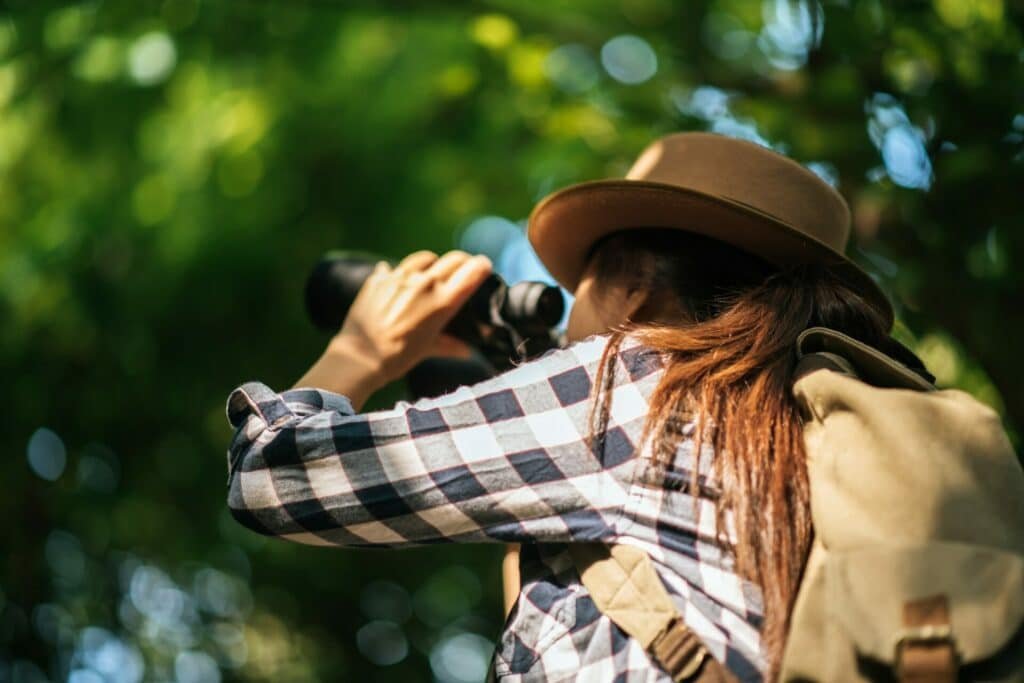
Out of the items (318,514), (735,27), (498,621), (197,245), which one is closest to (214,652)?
(498,621)

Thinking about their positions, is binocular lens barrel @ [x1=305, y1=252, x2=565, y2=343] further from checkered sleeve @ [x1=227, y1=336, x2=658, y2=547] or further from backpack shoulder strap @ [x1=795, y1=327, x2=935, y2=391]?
backpack shoulder strap @ [x1=795, y1=327, x2=935, y2=391]

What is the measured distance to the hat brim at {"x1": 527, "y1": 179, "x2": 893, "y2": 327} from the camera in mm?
1677

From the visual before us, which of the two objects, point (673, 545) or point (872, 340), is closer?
point (673, 545)

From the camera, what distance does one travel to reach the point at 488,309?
2.08 meters

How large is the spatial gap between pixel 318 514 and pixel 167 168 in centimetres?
286

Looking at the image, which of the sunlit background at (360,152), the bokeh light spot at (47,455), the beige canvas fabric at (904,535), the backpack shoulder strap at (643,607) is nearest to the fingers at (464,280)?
the backpack shoulder strap at (643,607)

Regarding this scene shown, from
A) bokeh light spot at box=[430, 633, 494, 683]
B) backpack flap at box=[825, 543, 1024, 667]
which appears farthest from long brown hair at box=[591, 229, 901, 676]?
bokeh light spot at box=[430, 633, 494, 683]

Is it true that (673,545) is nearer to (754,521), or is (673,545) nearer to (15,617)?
(754,521)

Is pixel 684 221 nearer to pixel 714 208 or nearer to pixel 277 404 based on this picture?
pixel 714 208

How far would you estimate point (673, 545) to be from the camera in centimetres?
146

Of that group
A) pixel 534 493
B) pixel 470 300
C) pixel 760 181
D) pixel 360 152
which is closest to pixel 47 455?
pixel 360 152

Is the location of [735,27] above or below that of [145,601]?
above

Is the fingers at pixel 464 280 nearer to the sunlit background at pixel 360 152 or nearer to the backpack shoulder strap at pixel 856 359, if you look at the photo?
the backpack shoulder strap at pixel 856 359

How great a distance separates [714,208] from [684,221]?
63mm
